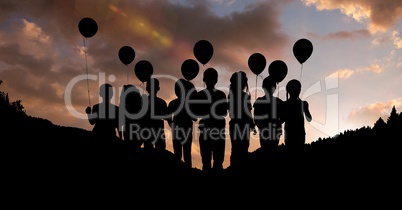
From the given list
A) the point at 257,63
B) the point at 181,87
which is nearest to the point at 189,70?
the point at 181,87

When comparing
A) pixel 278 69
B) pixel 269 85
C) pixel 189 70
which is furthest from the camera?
pixel 278 69

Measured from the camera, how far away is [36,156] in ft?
34.0

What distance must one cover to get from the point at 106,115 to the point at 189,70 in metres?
2.80

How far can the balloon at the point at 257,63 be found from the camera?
1343 cm

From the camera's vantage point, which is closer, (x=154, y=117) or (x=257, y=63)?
(x=154, y=117)

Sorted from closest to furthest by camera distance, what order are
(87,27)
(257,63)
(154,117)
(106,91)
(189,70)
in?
(154,117), (189,70), (106,91), (257,63), (87,27)

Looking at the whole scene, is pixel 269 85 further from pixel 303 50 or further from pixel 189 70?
pixel 303 50

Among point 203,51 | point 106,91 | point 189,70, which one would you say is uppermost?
point 203,51

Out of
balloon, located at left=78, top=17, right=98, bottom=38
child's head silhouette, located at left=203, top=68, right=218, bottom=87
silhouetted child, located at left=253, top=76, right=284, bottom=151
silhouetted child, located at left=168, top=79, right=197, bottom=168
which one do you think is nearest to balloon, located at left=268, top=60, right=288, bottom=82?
silhouetted child, located at left=253, top=76, right=284, bottom=151

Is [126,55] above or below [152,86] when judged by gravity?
above

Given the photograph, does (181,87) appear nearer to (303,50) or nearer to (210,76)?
(210,76)

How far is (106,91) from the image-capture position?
12695mm

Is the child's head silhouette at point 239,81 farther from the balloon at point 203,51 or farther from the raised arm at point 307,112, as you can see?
the balloon at point 203,51

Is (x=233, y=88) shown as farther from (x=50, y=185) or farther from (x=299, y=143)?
(x=50, y=185)
